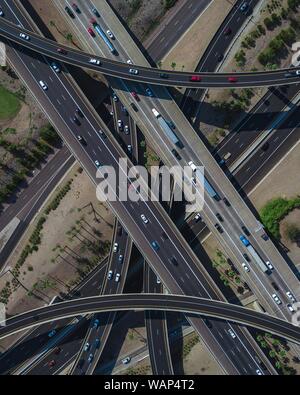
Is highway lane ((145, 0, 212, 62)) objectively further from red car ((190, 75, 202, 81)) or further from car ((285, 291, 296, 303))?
car ((285, 291, 296, 303))

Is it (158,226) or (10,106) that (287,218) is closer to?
(158,226)

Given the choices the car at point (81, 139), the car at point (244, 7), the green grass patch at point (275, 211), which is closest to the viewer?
the car at point (81, 139)

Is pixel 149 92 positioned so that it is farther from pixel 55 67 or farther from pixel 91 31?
pixel 55 67

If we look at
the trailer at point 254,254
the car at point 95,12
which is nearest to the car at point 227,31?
the car at point 95,12

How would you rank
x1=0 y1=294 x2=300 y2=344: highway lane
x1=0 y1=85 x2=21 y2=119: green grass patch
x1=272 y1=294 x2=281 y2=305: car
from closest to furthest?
x1=0 y1=294 x2=300 y2=344: highway lane → x1=272 y1=294 x2=281 y2=305: car → x1=0 y1=85 x2=21 y2=119: green grass patch

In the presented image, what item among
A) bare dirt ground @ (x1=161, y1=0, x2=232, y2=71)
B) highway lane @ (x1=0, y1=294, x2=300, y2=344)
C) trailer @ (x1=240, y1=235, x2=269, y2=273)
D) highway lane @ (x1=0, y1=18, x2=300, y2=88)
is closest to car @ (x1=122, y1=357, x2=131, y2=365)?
highway lane @ (x1=0, y1=294, x2=300, y2=344)

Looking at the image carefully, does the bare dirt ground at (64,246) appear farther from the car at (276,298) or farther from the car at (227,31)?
the car at (227,31)
